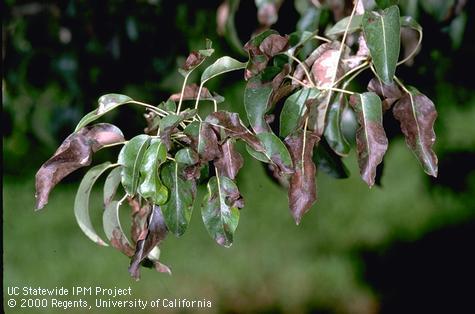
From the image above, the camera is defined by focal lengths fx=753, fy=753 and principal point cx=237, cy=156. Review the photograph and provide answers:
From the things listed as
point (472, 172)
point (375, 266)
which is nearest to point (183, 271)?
point (375, 266)

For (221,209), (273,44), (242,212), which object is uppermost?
(273,44)

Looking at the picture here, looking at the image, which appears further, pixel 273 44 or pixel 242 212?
pixel 242 212

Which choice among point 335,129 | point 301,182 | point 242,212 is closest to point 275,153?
point 301,182

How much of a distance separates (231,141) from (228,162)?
0.11 ft

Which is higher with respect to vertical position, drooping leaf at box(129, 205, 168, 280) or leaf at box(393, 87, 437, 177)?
leaf at box(393, 87, 437, 177)

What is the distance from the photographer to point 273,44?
1.08 meters

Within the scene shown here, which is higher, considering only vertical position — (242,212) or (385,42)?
(385,42)

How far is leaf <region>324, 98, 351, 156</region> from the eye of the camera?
1.24 metres

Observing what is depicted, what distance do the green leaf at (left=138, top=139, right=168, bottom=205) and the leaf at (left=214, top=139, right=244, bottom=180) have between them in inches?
3.4

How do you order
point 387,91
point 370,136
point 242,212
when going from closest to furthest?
point 370,136 → point 387,91 → point 242,212

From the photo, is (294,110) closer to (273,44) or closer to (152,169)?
(273,44)

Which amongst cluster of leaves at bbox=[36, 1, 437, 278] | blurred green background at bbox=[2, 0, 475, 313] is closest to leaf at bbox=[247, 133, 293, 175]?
cluster of leaves at bbox=[36, 1, 437, 278]

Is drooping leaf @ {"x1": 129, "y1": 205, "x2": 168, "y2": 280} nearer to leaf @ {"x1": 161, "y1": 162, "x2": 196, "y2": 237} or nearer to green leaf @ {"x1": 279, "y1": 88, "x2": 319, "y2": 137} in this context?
leaf @ {"x1": 161, "y1": 162, "x2": 196, "y2": 237}

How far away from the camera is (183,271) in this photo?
2764mm
